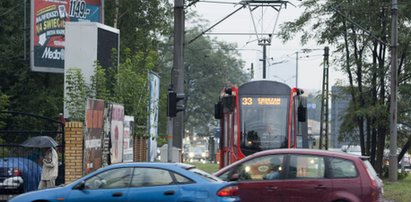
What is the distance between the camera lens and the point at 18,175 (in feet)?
53.4

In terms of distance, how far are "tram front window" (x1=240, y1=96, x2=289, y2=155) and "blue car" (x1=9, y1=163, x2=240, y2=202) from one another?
10.0 metres

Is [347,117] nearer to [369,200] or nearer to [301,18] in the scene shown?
[301,18]

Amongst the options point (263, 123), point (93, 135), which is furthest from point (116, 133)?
point (263, 123)

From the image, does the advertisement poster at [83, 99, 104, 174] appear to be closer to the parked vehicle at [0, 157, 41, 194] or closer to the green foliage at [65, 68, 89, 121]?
the parked vehicle at [0, 157, 41, 194]

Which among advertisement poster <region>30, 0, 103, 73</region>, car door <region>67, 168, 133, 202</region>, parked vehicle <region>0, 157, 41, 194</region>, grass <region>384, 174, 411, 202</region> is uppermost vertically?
advertisement poster <region>30, 0, 103, 73</region>

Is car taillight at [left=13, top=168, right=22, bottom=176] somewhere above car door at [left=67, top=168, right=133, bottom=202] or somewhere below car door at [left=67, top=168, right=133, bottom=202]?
below

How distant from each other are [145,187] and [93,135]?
5.05m

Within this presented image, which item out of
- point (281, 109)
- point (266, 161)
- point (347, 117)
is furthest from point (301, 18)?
point (266, 161)

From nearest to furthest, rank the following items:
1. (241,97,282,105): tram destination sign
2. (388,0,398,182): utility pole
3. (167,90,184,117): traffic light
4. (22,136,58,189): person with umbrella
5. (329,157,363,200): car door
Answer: (329,157,363,200): car door, (22,136,58,189): person with umbrella, (167,90,184,117): traffic light, (241,97,282,105): tram destination sign, (388,0,398,182): utility pole

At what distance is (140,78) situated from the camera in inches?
852

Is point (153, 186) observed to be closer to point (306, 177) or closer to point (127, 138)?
point (306, 177)

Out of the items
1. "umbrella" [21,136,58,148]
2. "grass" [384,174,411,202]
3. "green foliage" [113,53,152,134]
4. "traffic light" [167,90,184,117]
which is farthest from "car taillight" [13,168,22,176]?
"grass" [384,174,411,202]

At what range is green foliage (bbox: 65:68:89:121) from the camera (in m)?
18.7

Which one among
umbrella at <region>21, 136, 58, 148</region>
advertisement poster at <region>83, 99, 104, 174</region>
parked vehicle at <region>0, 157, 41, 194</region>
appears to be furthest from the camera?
parked vehicle at <region>0, 157, 41, 194</region>
